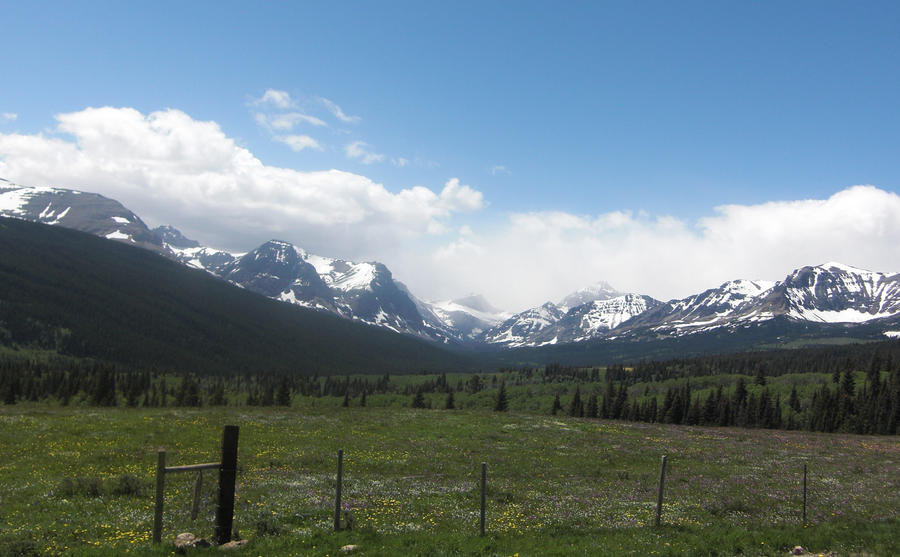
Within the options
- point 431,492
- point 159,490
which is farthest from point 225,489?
point 431,492

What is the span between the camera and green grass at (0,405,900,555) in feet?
48.3

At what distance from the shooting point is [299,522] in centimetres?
1634

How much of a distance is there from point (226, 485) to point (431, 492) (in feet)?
38.6

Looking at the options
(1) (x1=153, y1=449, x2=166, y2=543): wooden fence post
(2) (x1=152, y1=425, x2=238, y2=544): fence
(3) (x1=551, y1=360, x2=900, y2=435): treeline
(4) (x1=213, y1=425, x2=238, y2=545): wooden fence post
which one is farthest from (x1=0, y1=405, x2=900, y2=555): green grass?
(3) (x1=551, y1=360, x2=900, y2=435): treeline

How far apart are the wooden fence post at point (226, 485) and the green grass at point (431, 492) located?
826mm

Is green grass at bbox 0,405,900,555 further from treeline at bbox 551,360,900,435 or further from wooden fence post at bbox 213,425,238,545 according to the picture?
treeline at bbox 551,360,900,435

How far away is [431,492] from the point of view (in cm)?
2261

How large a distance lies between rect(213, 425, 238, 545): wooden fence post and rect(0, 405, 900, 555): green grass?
83 cm

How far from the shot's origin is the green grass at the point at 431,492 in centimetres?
1473

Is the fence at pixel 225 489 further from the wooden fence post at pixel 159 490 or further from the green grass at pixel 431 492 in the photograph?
the green grass at pixel 431 492

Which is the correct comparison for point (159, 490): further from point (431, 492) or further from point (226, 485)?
point (431, 492)

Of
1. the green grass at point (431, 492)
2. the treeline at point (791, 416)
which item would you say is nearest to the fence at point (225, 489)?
the green grass at point (431, 492)

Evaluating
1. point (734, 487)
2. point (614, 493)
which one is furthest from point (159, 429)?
point (734, 487)

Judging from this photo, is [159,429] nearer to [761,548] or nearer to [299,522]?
[299,522]
